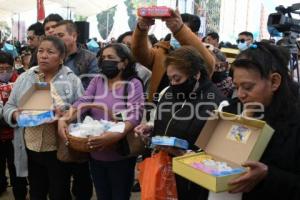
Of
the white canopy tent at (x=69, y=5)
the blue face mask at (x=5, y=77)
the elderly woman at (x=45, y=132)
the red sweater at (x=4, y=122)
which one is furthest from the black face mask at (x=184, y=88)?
the white canopy tent at (x=69, y=5)

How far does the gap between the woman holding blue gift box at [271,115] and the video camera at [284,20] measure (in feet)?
4.94

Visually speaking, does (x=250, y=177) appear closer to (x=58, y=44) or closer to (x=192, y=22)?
(x=58, y=44)

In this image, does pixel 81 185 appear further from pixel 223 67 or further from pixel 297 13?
pixel 297 13

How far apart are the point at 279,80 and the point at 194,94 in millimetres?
730

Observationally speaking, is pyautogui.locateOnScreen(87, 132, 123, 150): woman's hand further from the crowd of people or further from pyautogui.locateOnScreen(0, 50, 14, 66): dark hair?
pyautogui.locateOnScreen(0, 50, 14, 66): dark hair

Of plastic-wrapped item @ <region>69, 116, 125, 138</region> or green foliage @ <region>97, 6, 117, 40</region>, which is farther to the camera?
green foliage @ <region>97, 6, 117, 40</region>

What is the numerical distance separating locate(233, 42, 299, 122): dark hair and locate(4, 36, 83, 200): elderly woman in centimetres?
156

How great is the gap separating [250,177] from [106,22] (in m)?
19.1

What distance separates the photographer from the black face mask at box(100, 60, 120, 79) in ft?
8.64

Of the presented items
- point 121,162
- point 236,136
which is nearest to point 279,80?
point 236,136

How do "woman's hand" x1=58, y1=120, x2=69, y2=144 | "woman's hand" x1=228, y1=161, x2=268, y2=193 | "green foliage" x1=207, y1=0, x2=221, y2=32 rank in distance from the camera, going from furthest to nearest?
"green foliage" x1=207, y1=0, x2=221, y2=32, "woman's hand" x1=58, y1=120, x2=69, y2=144, "woman's hand" x1=228, y1=161, x2=268, y2=193

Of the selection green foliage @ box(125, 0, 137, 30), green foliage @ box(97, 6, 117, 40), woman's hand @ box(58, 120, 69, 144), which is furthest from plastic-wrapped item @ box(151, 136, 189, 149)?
green foliage @ box(97, 6, 117, 40)

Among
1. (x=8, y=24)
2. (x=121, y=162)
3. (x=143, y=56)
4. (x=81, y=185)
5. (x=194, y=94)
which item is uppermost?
(x=8, y=24)

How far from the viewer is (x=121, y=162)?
8.63 feet
